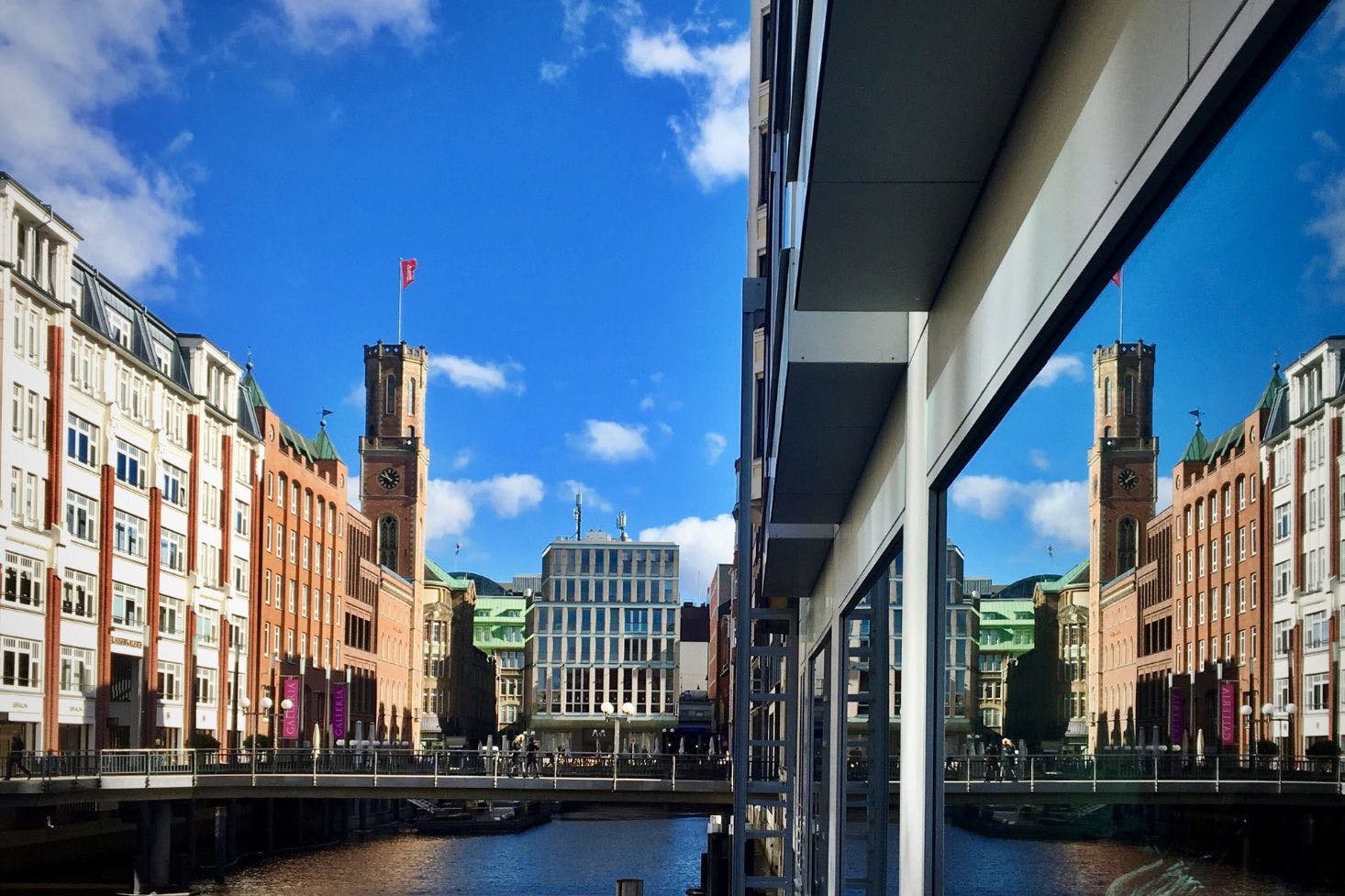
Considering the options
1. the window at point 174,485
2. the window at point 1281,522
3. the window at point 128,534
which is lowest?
the window at point 1281,522

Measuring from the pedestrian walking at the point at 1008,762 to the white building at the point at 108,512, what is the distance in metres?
44.9

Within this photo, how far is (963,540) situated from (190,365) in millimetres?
62108

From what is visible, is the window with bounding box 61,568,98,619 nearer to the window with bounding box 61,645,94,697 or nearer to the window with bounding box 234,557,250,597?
the window with bounding box 61,645,94,697

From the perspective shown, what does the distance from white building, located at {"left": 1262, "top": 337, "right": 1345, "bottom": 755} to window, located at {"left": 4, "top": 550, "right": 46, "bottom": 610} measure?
159ft

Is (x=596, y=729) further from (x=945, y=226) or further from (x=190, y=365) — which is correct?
(x=945, y=226)

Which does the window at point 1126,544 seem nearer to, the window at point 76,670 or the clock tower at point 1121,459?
the clock tower at point 1121,459

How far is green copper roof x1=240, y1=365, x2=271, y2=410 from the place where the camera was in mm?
78644

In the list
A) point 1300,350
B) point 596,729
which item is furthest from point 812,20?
point 596,729

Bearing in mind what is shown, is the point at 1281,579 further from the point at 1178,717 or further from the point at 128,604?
the point at 128,604

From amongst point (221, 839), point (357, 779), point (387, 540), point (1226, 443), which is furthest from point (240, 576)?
point (1226, 443)

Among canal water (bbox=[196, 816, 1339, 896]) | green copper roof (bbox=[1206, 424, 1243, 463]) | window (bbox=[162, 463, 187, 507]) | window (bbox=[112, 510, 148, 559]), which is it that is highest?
window (bbox=[162, 463, 187, 507])

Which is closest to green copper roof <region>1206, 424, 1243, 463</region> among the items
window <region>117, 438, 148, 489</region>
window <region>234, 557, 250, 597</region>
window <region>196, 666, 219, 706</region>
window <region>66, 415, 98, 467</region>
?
window <region>66, 415, 98, 467</region>

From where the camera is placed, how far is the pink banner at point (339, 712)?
8662 cm

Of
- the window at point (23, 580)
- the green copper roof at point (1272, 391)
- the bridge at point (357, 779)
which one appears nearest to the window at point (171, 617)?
the bridge at point (357, 779)
